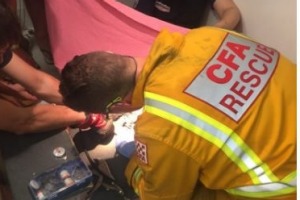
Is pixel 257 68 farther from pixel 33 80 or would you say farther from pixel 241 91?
pixel 33 80

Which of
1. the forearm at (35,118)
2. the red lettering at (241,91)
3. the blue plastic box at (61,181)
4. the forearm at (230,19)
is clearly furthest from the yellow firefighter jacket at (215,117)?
the forearm at (230,19)

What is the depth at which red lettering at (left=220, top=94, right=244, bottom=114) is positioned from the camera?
3.02ft

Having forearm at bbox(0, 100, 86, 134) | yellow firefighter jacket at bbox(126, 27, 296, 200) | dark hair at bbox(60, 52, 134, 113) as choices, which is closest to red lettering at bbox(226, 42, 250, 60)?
yellow firefighter jacket at bbox(126, 27, 296, 200)

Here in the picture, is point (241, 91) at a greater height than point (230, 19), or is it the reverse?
point (241, 91)

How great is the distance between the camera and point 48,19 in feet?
5.74

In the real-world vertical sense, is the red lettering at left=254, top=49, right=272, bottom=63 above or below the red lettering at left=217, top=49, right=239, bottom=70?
above

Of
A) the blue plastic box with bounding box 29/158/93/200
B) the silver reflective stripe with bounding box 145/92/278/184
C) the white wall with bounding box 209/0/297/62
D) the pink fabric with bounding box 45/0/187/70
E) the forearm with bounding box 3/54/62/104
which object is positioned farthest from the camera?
the pink fabric with bounding box 45/0/187/70

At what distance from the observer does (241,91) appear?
935mm

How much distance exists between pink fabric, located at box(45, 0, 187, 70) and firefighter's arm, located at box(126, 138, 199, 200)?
2.40 feet

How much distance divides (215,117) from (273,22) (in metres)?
0.77

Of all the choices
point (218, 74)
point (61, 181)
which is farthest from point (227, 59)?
point (61, 181)

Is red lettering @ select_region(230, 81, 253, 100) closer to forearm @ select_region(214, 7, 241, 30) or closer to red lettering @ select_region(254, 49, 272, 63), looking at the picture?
red lettering @ select_region(254, 49, 272, 63)

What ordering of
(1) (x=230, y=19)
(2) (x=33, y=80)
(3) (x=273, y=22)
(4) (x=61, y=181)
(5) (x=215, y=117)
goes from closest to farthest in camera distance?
(5) (x=215, y=117), (4) (x=61, y=181), (2) (x=33, y=80), (3) (x=273, y=22), (1) (x=230, y=19)

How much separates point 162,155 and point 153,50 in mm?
242
